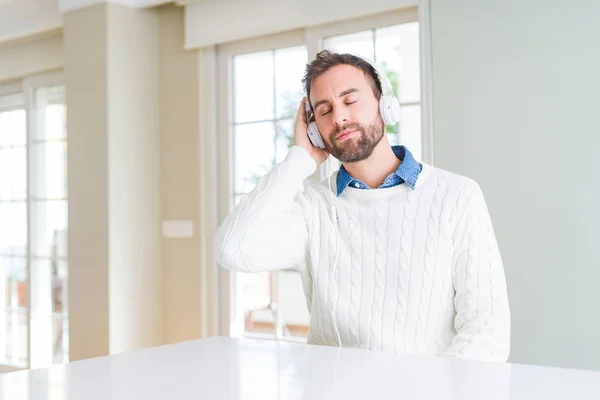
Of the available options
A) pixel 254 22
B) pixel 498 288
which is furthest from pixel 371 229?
pixel 254 22

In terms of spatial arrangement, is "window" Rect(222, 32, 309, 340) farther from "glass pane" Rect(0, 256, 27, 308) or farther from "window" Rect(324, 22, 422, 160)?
"glass pane" Rect(0, 256, 27, 308)

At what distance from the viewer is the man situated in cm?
173

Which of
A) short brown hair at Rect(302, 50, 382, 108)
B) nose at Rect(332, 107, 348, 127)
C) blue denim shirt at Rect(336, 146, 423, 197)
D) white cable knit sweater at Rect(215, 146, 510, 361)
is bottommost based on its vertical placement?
white cable knit sweater at Rect(215, 146, 510, 361)

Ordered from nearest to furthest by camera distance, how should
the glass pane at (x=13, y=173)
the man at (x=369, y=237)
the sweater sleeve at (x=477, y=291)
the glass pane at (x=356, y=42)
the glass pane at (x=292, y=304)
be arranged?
the sweater sleeve at (x=477, y=291), the man at (x=369, y=237), the glass pane at (x=356, y=42), the glass pane at (x=292, y=304), the glass pane at (x=13, y=173)

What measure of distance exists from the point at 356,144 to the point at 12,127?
423 centimetres

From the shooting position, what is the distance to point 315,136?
1.94 meters

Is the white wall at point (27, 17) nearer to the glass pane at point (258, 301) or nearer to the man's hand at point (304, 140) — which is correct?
the glass pane at point (258, 301)

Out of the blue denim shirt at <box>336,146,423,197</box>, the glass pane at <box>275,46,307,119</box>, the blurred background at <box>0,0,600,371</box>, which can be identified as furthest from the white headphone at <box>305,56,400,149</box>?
the glass pane at <box>275,46,307,119</box>

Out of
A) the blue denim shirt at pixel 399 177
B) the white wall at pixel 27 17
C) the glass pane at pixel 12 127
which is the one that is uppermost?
the white wall at pixel 27 17

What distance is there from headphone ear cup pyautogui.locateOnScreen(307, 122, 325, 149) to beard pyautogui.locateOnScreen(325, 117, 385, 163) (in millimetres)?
81

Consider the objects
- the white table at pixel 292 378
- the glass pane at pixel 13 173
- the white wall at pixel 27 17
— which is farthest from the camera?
the glass pane at pixel 13 173

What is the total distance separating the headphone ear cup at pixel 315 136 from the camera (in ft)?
6.36

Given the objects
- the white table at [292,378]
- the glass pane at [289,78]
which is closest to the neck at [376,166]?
the white table at [292,378]

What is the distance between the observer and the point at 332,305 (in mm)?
1801
